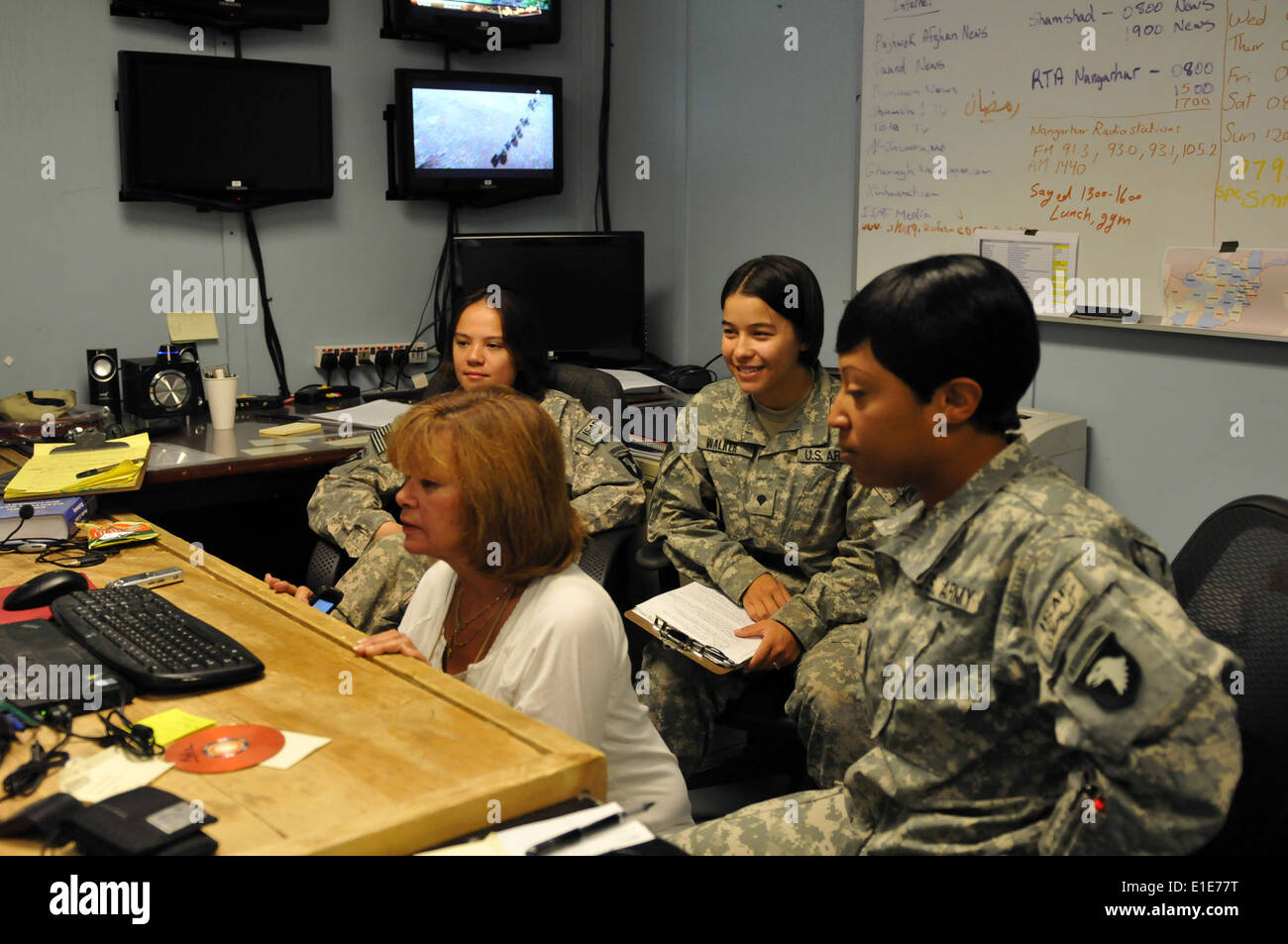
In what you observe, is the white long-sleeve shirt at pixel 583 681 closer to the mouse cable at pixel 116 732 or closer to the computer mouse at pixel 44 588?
the mouse cable at pixel 116 732

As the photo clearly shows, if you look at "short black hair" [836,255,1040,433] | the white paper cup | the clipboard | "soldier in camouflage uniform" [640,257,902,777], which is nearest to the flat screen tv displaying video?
the white paper cup

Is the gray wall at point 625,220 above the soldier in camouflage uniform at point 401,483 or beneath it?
above

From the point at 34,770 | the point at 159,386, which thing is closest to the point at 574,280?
the point at 159,386

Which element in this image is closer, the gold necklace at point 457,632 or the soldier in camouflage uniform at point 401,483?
the gold necklace at point 457,632

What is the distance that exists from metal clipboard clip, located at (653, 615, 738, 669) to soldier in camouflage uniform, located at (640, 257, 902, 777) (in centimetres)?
10

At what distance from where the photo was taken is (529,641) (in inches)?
60.7

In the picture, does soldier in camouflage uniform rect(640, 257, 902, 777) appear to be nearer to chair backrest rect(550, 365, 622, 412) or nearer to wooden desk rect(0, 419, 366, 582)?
chair backrest rect(550, 365, 622, 412)

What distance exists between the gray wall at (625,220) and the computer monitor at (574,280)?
14.3 inches

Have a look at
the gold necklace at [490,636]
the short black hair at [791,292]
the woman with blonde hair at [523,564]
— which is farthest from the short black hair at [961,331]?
the short black hair at [791,292]

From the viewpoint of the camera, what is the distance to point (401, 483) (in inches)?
110

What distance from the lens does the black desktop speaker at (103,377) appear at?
127 inches

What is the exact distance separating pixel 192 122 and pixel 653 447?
163cm
